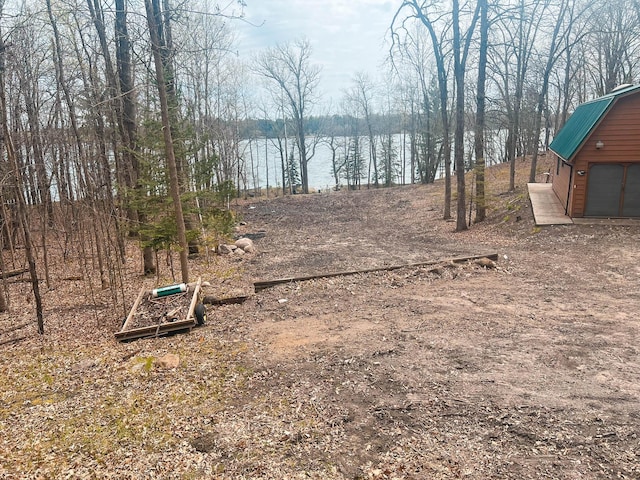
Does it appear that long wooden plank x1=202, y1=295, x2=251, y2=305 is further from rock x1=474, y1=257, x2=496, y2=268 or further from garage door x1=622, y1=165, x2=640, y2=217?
garage door x1=622, y1=165, x2=640, y2=217

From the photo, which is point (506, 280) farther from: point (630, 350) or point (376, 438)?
point (376, 438)

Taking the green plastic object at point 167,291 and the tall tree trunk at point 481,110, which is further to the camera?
the tall tree trunk at point 481,110

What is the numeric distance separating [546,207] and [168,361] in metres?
14.3

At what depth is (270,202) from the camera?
29312mm

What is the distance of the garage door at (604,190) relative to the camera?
12805mm

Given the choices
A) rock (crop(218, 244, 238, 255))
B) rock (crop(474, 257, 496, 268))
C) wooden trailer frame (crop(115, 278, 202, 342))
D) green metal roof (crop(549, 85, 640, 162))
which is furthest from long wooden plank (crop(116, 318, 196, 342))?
green metal roof (crop(549, 85, 640, 162))

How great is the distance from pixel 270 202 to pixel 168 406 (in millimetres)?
24718

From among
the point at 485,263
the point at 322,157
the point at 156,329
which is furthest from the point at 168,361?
the point at 322,157

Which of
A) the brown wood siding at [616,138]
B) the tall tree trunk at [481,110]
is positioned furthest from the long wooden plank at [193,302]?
the brown wood siding at [616,138]

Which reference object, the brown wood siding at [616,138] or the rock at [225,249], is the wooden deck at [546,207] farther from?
the rock at [225,249]

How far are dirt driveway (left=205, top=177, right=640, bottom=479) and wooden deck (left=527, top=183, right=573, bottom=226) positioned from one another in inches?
75.7

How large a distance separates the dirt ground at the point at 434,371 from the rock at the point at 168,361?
1.11 ft

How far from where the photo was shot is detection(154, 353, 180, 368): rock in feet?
20.4

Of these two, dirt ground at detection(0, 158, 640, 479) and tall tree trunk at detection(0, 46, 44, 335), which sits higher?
tall tree trunk at detection(0, 46, 44, 335)
